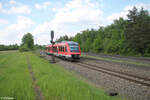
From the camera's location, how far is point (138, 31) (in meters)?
24.9

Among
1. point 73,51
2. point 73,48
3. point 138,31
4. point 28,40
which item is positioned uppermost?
point 28,40

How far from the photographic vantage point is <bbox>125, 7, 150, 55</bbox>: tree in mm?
24281

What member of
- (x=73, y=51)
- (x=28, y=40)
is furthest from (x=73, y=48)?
(x=28, y=40)

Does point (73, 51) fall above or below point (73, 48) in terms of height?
below

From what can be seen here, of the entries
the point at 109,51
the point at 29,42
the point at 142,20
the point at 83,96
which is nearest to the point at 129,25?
the point at 142,20

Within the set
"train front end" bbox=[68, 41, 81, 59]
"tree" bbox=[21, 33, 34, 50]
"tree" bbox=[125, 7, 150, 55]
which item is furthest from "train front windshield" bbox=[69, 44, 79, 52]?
"tree" bbox=[21, 33, 34, 50]

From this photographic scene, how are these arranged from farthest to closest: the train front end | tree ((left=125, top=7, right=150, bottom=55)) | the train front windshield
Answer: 1. tree ((left=125, top=7, right=150, bottom=55))
2. the train front windshield
3. the train front end

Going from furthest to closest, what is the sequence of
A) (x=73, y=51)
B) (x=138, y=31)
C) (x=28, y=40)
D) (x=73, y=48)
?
1. (x=28, y=40)
2. (x=138, y=31)
3. (x=73, y=48)
4. (x=73, y=51)

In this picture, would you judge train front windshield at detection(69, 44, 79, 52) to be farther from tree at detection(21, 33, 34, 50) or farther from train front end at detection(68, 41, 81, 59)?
tree at detection(21, 33, 34, 50)

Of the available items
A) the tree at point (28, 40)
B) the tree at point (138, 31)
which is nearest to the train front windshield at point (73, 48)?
the tree at point (138, 31)

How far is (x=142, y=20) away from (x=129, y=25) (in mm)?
2922

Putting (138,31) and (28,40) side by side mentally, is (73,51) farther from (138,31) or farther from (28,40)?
(28,40)

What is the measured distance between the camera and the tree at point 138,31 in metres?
24.3

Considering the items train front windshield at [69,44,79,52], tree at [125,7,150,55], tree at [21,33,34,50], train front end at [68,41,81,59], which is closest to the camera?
train front end at [68,41,81,59]
